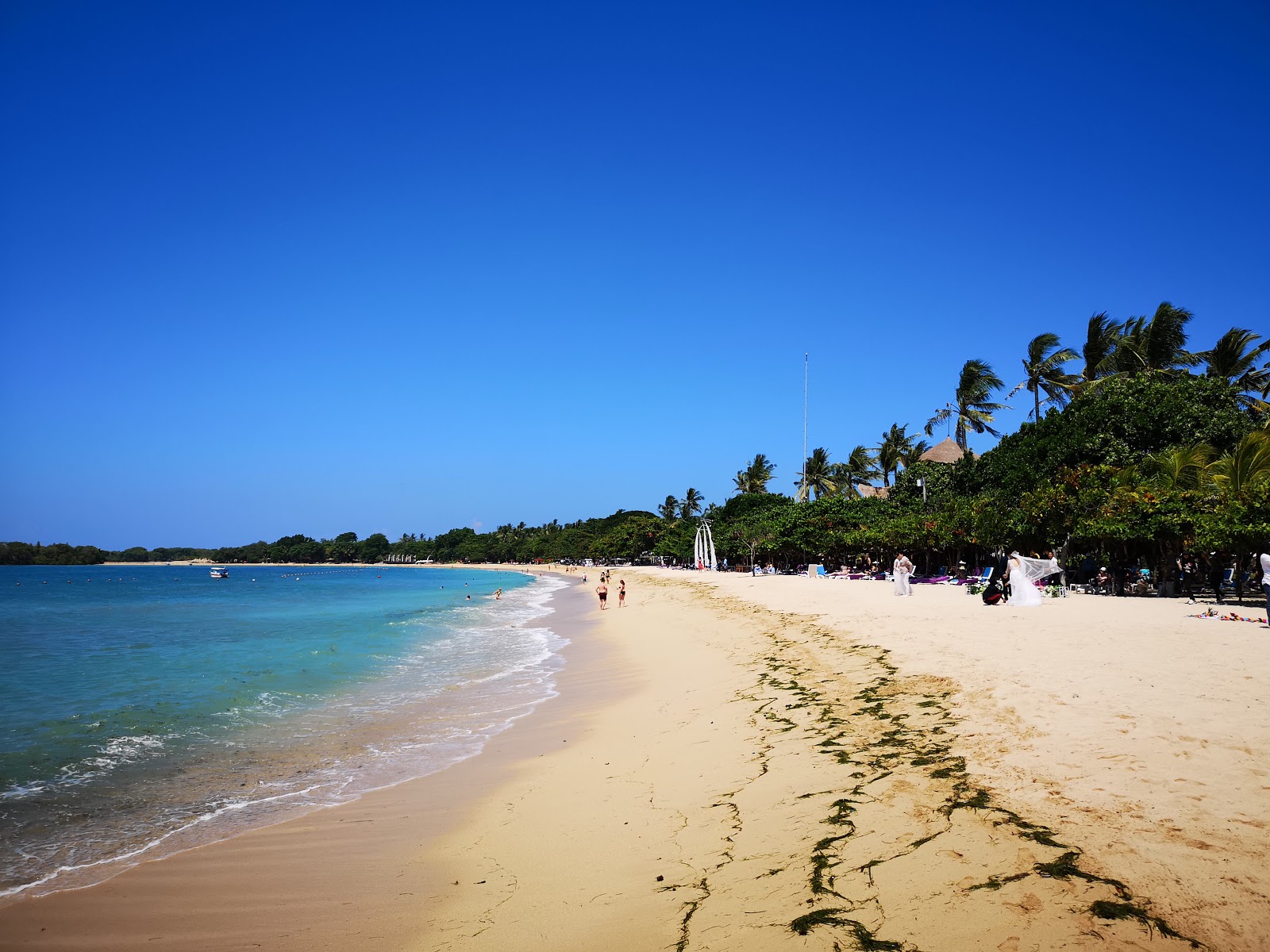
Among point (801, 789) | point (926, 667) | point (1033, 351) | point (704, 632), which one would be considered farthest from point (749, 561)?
point (801, 789)

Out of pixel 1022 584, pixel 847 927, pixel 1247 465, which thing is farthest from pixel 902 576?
pixel 847 927

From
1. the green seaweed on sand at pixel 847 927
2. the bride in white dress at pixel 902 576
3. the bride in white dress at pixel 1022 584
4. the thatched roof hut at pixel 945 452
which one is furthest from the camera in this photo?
the thatched roof hut at pixel 945 452

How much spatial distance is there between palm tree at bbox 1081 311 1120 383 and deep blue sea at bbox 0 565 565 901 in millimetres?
32363

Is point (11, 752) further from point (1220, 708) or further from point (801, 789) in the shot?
point (1220, 708)

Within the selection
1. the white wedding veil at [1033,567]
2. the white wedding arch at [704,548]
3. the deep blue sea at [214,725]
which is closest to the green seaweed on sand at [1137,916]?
the deep blue sea at [214,725]

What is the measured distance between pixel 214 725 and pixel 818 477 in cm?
6205

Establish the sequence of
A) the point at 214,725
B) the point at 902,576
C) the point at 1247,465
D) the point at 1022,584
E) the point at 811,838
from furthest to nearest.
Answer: the point at 902,576, the point at 1247,465, the point at 1022,584, the point at 214,725, the point at 811,838

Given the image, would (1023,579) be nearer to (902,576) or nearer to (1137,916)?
(902,576)

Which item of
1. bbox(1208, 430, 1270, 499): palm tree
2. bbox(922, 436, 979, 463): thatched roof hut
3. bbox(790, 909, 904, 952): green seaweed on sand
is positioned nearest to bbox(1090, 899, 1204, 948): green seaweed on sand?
bbox(790, 909, 904, 952): green seaweed on sand

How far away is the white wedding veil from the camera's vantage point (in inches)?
656

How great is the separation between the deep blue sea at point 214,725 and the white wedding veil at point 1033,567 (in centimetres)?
1112

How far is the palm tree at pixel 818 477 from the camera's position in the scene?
66.9 meters

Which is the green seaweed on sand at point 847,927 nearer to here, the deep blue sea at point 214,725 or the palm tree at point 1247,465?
the deep blue sea at point 214,725

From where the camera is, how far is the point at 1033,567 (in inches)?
690
